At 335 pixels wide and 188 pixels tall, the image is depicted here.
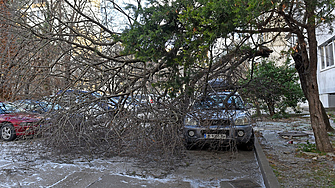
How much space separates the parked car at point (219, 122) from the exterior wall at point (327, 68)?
1166 cm

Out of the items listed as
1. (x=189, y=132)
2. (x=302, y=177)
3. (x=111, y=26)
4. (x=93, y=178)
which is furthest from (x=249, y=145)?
(x=111, y=26)

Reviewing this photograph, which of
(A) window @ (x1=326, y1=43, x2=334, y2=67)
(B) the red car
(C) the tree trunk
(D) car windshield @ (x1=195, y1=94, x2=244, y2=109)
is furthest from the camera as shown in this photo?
(A) window @ (x1=326, y1=43, x2=334, y2=67)

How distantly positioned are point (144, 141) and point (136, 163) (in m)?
1.13

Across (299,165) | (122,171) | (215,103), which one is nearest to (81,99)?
(122,171)

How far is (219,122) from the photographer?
7141 mm

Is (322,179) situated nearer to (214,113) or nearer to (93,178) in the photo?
(214,113)

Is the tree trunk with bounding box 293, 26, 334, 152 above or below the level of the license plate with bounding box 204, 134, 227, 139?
→ above

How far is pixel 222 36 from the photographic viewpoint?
595cm

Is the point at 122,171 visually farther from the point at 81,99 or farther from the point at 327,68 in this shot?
the point at 327,68

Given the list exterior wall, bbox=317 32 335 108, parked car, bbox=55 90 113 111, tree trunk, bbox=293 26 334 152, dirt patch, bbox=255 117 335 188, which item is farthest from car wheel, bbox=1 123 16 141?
exterior wall, bbox=317 32 335 108

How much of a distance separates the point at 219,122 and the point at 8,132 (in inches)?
317

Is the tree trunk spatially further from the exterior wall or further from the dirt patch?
the exterior wall

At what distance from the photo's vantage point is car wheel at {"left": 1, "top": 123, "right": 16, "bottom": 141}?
1036 cm

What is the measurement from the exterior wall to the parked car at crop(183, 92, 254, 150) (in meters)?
11.7
